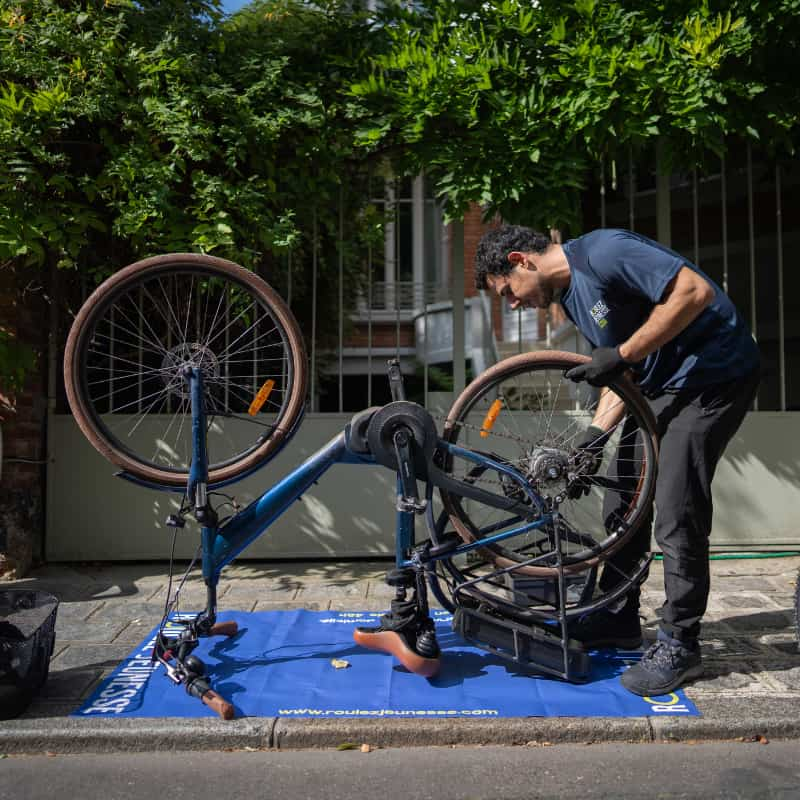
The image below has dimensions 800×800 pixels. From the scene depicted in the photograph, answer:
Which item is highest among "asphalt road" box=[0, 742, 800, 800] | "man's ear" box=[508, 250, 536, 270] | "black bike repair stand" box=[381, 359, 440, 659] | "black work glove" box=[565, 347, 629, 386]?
"man's ear" box=[508, 250, 536, 270]

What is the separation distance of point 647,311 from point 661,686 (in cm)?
154

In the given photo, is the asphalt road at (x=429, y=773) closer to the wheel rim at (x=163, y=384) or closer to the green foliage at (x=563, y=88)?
the wheel rim at (x=163, y=384)

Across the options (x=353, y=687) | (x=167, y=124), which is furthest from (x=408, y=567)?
(x=167, y=124)

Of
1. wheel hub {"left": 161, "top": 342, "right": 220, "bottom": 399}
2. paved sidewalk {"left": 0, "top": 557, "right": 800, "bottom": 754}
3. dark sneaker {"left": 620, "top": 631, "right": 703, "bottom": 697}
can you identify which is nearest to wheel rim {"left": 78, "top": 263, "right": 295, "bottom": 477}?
paved sidewalk {"left": 0, "top": 557, "right": 800, "bottom": 754}

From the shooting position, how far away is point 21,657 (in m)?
2.94

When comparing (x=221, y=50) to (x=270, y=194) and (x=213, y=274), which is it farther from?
(x=213, y=274)

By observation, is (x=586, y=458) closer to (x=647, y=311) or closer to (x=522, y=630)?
(x=647, y=311)

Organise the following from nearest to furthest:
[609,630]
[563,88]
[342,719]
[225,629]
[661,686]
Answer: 1. [342,719]
2. [661,686]
3. [609,630]
4. [225,629]
5. [563,88]

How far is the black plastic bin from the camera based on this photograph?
2893 millimetres

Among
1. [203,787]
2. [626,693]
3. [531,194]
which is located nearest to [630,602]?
[626,693]

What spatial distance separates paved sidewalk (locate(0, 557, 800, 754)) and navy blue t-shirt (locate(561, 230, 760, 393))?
50.7 inches

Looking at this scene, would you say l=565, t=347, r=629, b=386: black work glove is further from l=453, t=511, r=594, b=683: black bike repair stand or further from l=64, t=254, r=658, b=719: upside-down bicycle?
l=453, t=511, r=594, b=683: black bike repair stand

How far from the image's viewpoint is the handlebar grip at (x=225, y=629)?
3.73m

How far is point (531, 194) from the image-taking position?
5.14m
